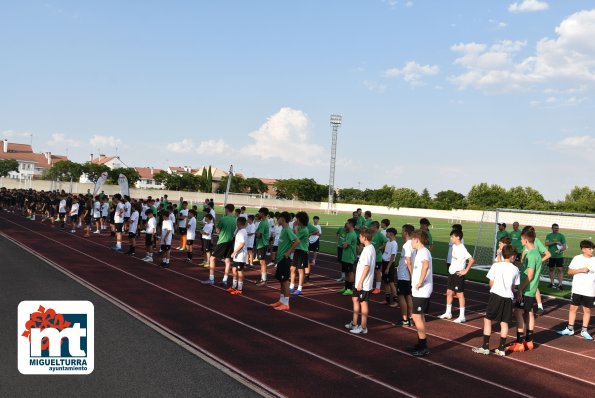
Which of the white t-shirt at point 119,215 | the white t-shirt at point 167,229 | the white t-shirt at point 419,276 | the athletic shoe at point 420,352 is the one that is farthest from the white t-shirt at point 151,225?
the athletic shoe at point 420,352

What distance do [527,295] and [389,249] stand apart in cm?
373

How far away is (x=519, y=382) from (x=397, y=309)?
4523 millimetres

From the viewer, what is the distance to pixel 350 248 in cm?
1223

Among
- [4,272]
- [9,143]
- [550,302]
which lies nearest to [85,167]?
[9,143]

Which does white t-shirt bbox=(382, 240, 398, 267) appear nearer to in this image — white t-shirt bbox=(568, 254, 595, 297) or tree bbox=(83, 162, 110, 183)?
white t-shirt bbox=(568, 254, 595, 297)

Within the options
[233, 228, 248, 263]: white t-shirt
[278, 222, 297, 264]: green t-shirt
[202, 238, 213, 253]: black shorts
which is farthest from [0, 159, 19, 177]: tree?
[278, 222, 297, 264]: green t-shirt

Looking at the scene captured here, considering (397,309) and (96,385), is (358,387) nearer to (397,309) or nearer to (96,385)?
(96,385)

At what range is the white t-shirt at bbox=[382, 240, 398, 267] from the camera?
11492 mm

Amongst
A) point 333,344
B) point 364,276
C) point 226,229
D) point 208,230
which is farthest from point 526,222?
point 333,344

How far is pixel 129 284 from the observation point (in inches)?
469

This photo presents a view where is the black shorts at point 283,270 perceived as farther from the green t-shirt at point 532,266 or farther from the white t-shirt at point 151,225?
the white t-shirt at point 151,225

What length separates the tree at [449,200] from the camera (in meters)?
86.1

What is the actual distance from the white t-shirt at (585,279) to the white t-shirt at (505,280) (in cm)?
248

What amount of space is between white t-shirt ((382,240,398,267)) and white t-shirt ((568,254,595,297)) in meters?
3.71
